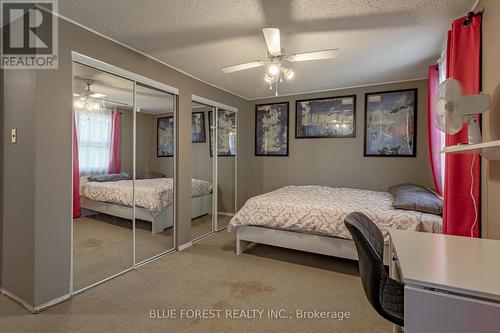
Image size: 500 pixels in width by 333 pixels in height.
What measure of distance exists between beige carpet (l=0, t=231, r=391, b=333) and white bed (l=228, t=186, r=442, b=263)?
29cm

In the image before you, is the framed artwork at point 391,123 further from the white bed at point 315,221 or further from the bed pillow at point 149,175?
the bed pillow at point 149,175

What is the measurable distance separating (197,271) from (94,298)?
98cm

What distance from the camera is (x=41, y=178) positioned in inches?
78.8

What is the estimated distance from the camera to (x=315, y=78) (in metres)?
3.81

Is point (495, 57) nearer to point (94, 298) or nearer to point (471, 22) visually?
point (471, 22)

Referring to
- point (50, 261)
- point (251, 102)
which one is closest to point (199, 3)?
point (50, 261)

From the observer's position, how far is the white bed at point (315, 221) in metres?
2.41

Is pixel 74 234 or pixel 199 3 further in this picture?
pixel 74 234

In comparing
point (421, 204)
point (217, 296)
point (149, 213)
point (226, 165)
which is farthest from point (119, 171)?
point (421, 204)

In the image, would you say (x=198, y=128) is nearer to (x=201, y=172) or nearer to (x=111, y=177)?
(x=201, y=172)

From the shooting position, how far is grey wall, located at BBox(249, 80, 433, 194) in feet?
12.7

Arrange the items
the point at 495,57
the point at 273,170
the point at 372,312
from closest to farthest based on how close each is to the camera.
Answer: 1. the point at 495,57
2. the point at 372,312
3. the point at 273,170
